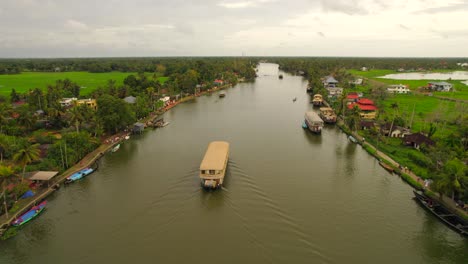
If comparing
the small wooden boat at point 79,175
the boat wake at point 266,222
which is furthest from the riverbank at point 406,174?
the small wooden boat at point 79,175

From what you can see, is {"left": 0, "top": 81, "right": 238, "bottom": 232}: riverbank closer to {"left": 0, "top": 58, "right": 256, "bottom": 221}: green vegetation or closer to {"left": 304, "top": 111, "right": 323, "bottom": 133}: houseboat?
{"left": 0, "top": 58, "right": 256, "bottom": 221}: green vegetation

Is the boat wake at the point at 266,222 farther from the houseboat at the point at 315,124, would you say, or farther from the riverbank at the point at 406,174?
the houseboat at the point at 315,124

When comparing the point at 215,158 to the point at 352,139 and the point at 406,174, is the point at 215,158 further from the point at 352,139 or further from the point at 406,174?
the point at 352,139

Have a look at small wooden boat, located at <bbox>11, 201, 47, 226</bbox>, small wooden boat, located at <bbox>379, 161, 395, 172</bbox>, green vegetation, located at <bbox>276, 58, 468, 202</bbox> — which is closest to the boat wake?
green vegetation, located at <bbox>276, 58, 468, 202</bbox>

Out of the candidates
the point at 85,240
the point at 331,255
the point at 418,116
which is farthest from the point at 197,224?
the point at 418,116

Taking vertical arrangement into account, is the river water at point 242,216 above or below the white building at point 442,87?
→ below
